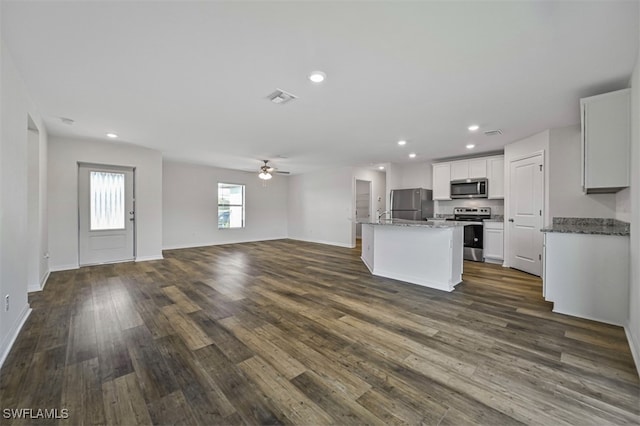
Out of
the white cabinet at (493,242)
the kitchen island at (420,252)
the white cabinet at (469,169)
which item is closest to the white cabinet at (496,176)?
Result: the white cabinet at (469,169)

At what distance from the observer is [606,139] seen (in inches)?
106

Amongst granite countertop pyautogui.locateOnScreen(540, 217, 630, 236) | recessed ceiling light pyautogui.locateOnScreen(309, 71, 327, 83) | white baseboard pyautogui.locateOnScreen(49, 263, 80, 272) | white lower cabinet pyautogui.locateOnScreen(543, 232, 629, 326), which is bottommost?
white baseboard pyautogui.locateOnScreen(49, 263, 80, 272)

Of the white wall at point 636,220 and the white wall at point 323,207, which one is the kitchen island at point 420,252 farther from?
the white wall at point 323,207

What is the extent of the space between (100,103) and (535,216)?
22.4ft

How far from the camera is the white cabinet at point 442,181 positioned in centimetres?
638

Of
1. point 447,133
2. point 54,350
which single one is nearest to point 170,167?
point 54,350

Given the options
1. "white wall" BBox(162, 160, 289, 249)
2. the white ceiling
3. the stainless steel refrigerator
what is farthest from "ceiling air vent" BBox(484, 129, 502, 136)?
"white wall" BBox(162, 160, 289, 249)

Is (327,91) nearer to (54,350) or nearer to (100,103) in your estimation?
(100,103)

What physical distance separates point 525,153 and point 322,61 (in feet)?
14.7

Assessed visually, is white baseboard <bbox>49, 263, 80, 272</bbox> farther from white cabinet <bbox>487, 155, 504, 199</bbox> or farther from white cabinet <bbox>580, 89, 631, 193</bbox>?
white cabinet <bbox>487, 155, 504, 199</bbox>

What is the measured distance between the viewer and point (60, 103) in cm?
323

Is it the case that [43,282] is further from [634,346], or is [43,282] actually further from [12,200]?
[634,346]

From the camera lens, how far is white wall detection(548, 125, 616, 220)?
381cm

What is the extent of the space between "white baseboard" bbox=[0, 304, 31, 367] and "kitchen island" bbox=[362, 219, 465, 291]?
431cm
